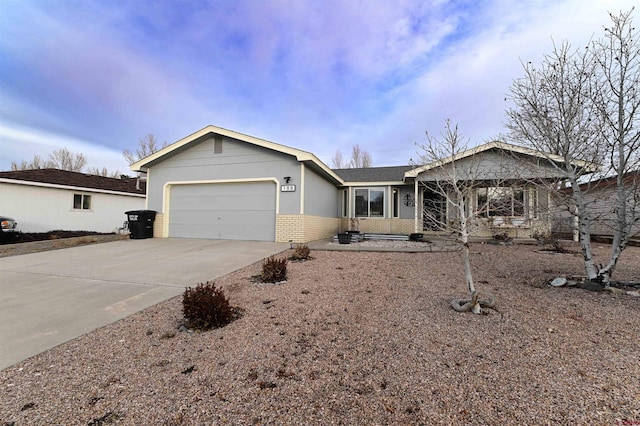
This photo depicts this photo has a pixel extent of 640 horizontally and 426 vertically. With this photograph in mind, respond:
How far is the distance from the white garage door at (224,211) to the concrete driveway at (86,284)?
6.99 feet

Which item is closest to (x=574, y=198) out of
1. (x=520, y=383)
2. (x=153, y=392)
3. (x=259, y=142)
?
(x=520, y=383)

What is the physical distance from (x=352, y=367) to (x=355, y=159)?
30.8m

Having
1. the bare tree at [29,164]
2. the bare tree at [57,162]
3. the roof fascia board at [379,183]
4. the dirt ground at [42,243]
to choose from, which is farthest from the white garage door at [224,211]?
the bare tree at [29,164]

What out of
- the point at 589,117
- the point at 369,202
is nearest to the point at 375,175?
the point at 369,202

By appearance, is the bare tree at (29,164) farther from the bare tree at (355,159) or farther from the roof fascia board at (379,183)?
the roof fascia board at (379,183)

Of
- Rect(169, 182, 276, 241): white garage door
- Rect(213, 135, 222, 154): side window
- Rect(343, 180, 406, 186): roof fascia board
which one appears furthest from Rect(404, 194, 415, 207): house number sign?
Rect(213, 135, 222, 154): side window

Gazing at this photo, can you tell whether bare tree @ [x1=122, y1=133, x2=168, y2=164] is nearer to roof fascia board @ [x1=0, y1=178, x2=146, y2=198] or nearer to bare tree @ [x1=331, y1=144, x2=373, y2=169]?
roof fascia board @ [x1=0, y1=178, x2=146, y2=198]

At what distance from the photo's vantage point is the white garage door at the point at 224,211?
34.2ft

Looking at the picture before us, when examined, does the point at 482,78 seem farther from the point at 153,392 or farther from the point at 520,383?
the point at 153,392

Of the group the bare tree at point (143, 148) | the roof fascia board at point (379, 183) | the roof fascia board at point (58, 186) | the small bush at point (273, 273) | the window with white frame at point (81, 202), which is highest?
the bare tree at point (143, 148)

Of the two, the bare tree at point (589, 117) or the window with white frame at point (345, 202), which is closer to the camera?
the bare tree at point (589, 117)

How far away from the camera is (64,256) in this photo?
7.27 meters

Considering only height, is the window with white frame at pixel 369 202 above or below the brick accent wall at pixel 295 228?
above

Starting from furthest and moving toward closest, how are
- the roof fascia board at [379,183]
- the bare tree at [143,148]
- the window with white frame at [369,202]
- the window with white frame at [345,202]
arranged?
the bare tree at [143,148], the window with white frame at [345,202], the window with white frame at [369,202], the roof fascia board at [379,183]
